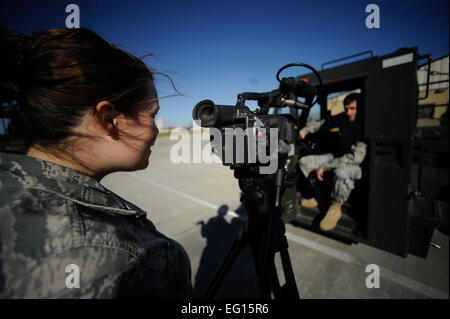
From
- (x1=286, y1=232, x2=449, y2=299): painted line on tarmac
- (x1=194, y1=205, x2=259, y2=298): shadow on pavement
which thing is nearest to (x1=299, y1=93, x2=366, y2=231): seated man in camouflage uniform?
(x1=286, y1=232, x2=449, y2=299): painted line on tarmac

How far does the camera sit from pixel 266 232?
121 centimetres

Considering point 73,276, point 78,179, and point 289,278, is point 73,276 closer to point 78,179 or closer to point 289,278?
point 78,179

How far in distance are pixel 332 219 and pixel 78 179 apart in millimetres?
2972

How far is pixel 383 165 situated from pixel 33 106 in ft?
9.84

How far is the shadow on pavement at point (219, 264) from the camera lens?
2.02 meters

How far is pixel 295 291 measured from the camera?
997mm

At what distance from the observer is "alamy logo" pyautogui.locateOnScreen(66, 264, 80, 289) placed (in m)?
0.42

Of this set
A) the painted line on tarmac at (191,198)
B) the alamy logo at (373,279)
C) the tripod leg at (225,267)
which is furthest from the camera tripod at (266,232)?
the painted line on tarmac at (191,198)

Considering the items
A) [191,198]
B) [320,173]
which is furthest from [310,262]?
[191,198]

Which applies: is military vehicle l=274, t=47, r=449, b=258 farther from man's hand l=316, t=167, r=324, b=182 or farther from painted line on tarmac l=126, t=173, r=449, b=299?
man's hand l=316, t=167, r=324, b=182

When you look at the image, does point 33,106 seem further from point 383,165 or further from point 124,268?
point 383,165

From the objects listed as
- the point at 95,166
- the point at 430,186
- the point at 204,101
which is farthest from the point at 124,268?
the point at 430,186

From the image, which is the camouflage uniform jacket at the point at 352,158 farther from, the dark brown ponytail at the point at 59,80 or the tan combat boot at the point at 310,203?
the dark brown ponytail at the point at 59,80

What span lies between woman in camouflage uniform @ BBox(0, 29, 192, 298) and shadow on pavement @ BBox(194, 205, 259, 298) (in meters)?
1.00
